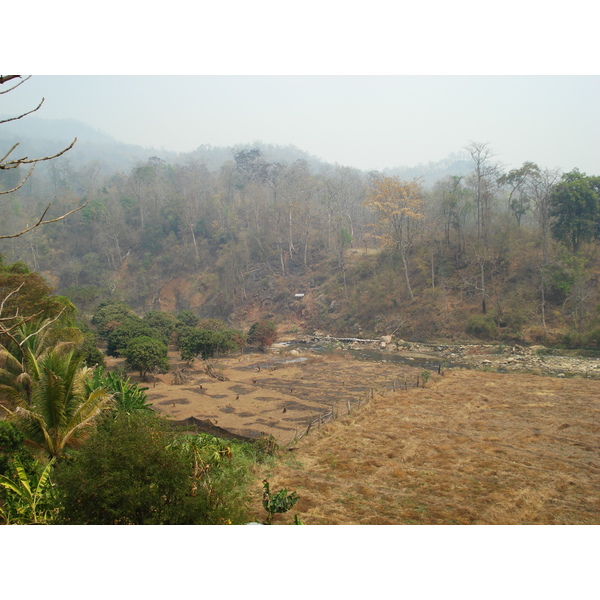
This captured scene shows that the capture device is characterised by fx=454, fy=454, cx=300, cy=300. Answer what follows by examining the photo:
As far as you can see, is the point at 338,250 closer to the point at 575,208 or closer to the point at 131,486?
the point at 575,208

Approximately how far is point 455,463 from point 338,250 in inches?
1312

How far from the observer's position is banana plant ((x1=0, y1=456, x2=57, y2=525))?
5824mm

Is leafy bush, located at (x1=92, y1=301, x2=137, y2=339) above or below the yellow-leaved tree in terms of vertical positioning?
below

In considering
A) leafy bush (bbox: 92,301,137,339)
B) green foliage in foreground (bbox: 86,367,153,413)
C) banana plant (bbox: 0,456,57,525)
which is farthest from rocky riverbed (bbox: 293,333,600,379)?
banana plant (bbox: 0,456,57,525)

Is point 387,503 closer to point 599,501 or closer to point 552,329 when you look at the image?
point 599,501

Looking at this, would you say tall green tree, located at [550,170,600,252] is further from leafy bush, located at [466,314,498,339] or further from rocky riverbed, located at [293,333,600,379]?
rocky riverbed, located at [293,333,600,379]

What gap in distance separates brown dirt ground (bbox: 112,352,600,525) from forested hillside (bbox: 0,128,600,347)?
10.3 m

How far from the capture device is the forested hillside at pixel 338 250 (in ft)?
88.4

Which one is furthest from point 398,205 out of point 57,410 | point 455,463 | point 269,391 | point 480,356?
point 57,410

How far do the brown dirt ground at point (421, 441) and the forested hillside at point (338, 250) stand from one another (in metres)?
10.3

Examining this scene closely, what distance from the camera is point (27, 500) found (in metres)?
6.07

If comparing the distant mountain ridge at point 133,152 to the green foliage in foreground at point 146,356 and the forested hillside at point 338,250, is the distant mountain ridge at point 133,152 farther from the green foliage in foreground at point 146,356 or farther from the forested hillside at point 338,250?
the green foliage in foreground at point 146,356

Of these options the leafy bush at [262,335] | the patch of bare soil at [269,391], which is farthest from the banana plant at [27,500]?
the leafy bush at [262,335]

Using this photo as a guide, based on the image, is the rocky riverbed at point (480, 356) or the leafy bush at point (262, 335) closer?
the rocky riverbed at point (480, 356)
